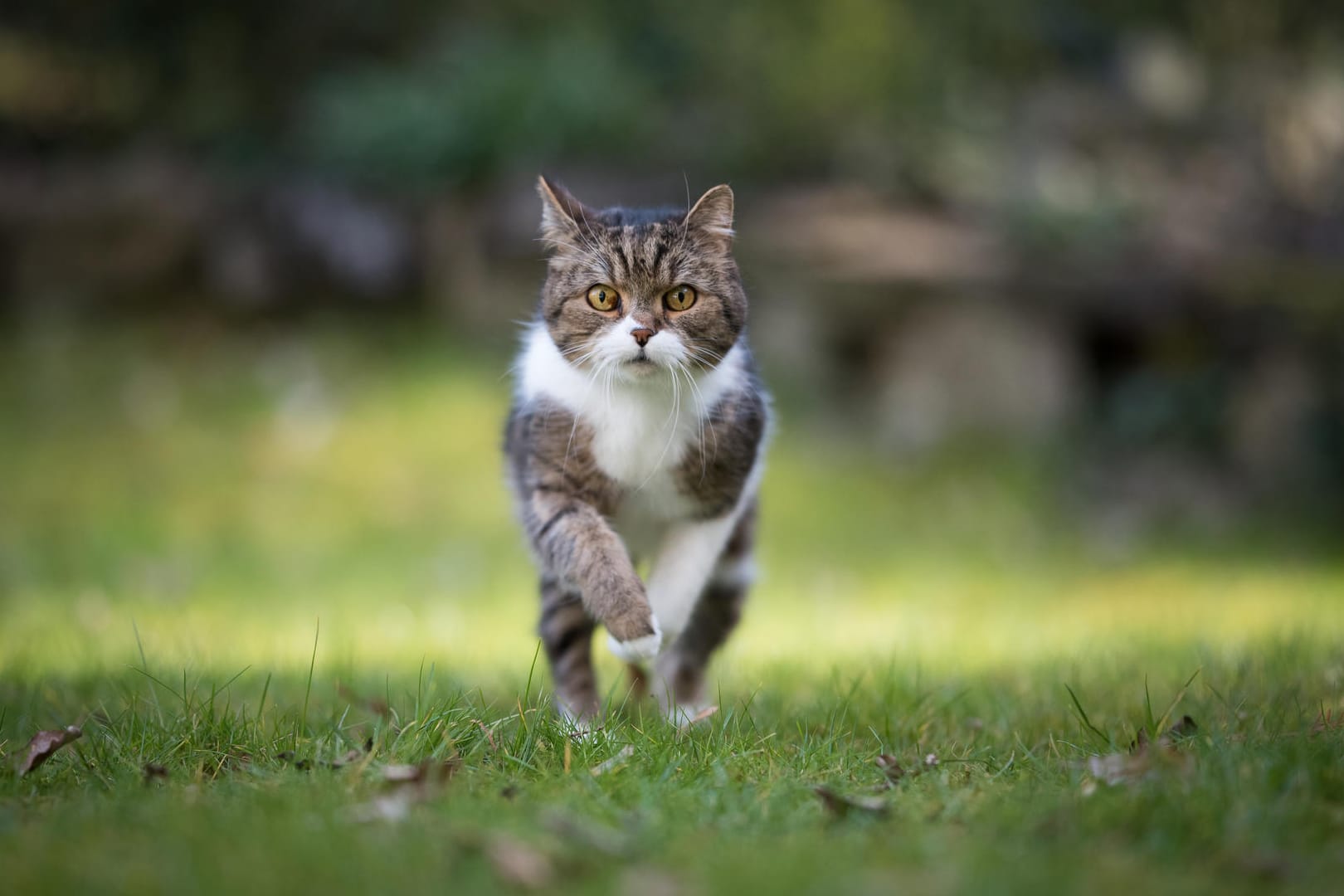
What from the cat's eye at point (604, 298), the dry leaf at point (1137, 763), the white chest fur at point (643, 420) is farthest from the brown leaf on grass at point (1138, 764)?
the cat's eye at point (604, 298)

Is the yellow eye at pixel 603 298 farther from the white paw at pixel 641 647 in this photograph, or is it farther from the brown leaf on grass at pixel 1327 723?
the brown leaf on grass at pixel 1327 723

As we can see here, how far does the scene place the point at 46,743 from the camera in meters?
2.39

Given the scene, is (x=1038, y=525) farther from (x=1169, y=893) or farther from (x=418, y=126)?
(x=1169, y=893)

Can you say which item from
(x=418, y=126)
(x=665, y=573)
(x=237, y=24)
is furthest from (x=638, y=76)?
(x=665, y=573)

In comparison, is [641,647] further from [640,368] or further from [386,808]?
[386,808]

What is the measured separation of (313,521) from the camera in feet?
23.5

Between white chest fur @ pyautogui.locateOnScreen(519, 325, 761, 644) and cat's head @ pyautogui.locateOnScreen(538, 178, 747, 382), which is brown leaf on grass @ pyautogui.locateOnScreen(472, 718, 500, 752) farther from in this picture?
cat's head @ pyautogui.locateOnScreen(538, 178, 747, 382)

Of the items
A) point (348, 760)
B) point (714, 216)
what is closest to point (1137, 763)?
point (348, 760)

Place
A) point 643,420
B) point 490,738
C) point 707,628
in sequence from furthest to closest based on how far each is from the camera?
point 707,628 < point 643,420 < point 490,738

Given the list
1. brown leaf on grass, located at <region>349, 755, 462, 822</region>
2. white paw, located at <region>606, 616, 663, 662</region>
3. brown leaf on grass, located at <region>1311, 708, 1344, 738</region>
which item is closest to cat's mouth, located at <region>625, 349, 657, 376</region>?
white paw, located at <region>606, 616, 663, 662</region>

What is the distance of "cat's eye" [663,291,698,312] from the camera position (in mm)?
3078

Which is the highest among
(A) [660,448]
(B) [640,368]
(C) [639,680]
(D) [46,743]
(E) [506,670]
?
(B) [640,368]

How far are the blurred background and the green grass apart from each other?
73 mm

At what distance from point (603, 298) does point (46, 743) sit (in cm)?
164
